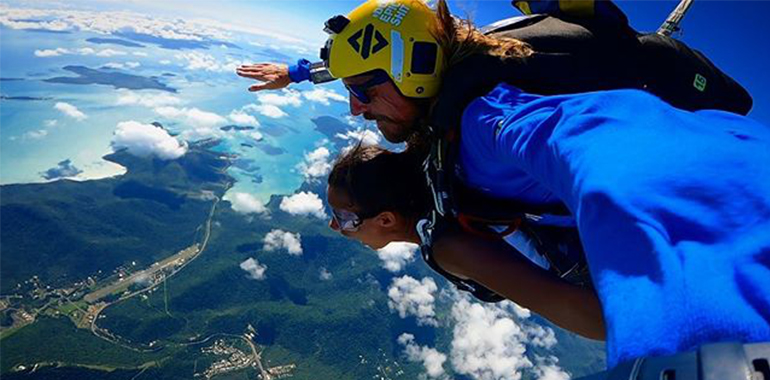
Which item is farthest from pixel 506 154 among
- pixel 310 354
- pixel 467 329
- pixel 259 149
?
pixel 259 149

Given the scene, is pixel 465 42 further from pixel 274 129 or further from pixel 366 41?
pixel 274 129

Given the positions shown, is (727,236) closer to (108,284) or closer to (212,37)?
(108,284)

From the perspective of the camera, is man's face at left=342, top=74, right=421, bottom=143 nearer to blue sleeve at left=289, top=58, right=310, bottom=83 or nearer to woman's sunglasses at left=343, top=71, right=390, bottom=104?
woman's sunglasses at left=343, top=71, right=390, bottom=104

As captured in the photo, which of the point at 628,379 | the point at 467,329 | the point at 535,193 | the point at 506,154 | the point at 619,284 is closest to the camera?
the point at 628,379

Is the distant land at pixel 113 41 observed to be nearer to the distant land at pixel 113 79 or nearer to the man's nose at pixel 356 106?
the distant land at pixel 113 79

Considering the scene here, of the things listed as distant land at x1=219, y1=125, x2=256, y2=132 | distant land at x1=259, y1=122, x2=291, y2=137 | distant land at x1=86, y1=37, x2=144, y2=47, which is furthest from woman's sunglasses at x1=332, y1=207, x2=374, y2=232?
distant land at x1=86, y1=37, x2=144, y2=47
